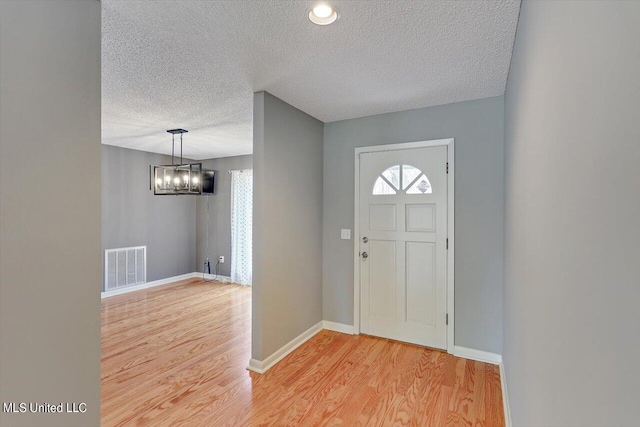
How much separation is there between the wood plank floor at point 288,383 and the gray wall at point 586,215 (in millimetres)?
1313

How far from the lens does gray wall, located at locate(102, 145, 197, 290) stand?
503 centimetres

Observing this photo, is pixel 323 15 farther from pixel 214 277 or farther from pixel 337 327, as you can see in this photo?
pixel 214 277

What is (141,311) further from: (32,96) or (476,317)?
(476,317)

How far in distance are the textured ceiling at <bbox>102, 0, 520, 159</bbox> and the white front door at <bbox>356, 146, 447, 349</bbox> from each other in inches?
24.4

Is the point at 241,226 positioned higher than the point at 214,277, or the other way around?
the point at 241,226

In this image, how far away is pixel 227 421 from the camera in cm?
202

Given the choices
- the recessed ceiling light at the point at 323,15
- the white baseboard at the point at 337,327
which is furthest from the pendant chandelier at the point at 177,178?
the recessed ceiling light at the point at 323,15

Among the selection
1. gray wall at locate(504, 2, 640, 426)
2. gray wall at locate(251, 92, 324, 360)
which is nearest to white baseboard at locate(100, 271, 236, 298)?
gray wall at locate(251, 92, 324, 360)

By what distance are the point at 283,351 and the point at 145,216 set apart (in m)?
4.06

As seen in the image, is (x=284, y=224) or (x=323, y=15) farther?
(x=284, y=224)

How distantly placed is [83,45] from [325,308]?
3115mm

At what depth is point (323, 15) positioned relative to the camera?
1.67 metres

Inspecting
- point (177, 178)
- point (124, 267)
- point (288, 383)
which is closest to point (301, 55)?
point (288, 383)

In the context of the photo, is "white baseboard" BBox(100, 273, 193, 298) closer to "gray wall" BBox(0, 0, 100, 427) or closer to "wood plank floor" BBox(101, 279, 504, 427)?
A: "wood plank floor" BBox(101, 279, 504, 427)
